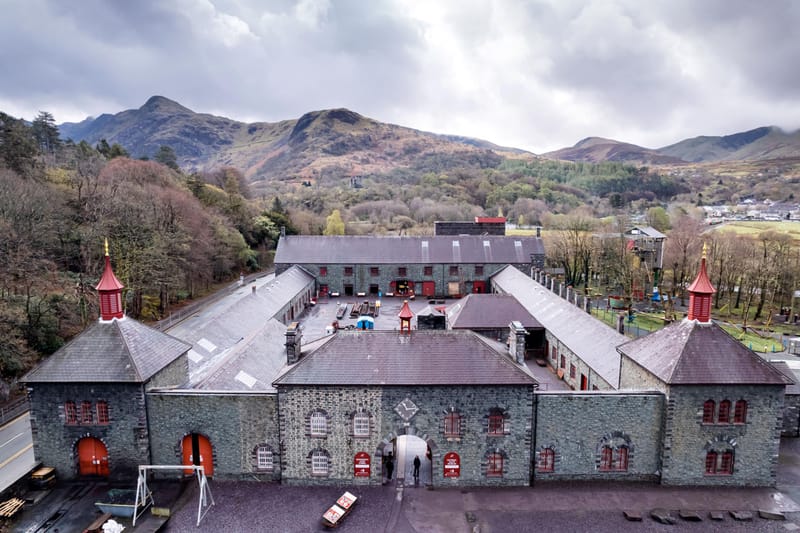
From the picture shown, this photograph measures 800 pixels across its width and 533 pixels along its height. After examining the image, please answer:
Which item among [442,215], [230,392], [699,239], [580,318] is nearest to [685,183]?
[442,215]

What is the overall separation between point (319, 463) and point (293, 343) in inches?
202

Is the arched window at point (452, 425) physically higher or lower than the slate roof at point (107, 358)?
lower

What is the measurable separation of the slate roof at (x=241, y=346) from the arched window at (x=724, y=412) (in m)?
19.9

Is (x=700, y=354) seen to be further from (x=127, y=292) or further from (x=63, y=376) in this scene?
(x=127, y=292)

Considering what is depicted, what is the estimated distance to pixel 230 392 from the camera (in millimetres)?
19016

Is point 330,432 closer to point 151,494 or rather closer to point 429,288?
point 151,494

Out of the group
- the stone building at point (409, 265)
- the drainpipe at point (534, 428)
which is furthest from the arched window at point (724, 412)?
the stone building at point (409, 265)

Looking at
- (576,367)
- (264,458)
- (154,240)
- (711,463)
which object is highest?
(154,240)

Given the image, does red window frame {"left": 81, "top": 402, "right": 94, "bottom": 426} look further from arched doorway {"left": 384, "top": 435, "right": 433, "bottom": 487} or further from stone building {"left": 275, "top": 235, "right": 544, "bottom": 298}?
stone building {"left": 275, "top": 235, "right": 544, "bottom": 298}

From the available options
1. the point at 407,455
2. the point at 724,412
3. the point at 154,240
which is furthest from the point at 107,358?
the point at 154,240

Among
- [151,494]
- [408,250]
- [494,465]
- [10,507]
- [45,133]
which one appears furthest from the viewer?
[45,133]

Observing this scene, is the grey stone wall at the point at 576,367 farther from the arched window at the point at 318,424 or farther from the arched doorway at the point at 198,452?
the arched doorway at the point at 198,452

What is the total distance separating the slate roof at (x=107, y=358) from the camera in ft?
61.4

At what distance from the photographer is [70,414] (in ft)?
63.0
